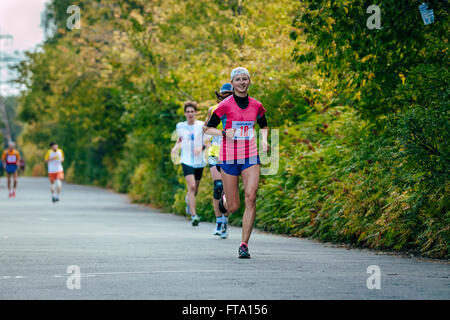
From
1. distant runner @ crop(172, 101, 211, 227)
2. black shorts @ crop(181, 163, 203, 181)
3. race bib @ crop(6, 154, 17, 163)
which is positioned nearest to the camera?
distant runner @ crop(172, 101, 211, 227)

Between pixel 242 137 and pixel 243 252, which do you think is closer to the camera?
pixel 243 252

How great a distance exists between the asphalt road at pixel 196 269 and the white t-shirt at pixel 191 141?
2022 mm

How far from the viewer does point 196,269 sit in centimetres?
888

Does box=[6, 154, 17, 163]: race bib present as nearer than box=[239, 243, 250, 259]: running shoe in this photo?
No

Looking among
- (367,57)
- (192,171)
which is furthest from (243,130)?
(192,171)

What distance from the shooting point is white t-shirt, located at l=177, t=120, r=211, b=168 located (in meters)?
16.2

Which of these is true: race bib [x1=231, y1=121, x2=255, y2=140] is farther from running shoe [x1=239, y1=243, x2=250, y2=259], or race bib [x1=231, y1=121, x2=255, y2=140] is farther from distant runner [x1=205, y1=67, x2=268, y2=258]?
running shoe [x1=239, y1=243, x2=250, y2=259]

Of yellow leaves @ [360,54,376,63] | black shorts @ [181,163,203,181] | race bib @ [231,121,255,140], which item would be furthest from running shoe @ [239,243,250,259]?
black shorts @ [181,163,203,181]

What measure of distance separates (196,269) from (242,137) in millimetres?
2028

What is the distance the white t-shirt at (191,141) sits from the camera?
16.2 meters

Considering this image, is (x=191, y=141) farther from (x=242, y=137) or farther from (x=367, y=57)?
(x=242, y=137)

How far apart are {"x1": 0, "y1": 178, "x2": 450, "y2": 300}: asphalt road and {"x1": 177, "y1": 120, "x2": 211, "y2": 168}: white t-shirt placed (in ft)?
6.63

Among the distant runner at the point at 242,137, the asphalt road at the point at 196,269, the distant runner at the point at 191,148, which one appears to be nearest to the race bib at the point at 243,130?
the distant runner at the point at 242,137
